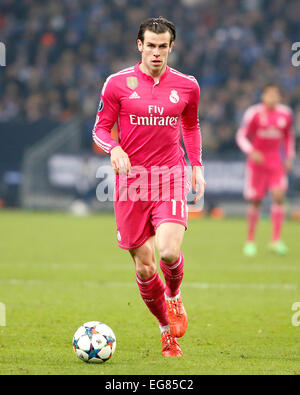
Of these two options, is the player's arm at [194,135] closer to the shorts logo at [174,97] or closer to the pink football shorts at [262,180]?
the shorts logo at [174,97]

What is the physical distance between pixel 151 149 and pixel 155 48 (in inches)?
29.8

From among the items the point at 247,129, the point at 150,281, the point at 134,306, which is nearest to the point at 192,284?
the point at 134,306

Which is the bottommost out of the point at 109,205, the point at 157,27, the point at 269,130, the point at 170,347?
the point at 109,205

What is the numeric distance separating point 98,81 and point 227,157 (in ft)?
18.8

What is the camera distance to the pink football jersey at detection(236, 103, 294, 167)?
42.6 ft

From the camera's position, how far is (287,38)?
23922 millimetres

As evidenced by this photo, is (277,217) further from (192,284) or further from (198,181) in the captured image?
(198,181)

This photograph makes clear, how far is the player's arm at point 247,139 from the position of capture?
12.6 meters

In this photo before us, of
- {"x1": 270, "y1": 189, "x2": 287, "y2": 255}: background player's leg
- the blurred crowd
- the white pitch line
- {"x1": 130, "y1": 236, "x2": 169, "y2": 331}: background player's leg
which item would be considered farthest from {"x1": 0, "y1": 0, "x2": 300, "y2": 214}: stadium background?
{"x1": 130, "y1": 236, "x2": 169, "y2": 331}: background player's leg

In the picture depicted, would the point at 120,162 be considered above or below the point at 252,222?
above

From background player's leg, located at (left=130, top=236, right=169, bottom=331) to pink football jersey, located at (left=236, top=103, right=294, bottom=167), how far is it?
712 centimetres

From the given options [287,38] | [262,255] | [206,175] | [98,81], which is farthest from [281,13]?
[262,255]

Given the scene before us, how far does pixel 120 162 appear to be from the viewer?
552 centimetres
